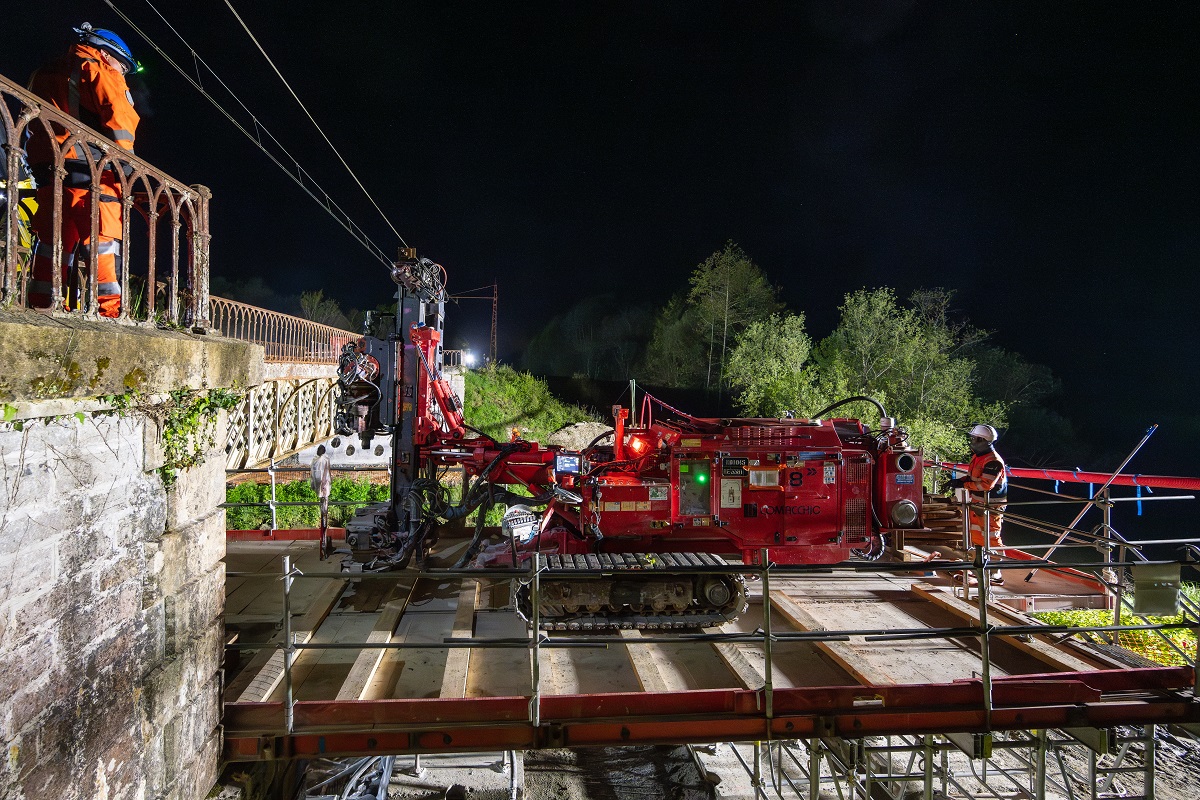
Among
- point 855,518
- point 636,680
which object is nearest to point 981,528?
point 855,518

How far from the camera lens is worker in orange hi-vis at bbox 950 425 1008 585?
6.82 m

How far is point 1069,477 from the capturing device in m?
6.73

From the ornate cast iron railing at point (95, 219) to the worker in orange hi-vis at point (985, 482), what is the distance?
7.75 metres

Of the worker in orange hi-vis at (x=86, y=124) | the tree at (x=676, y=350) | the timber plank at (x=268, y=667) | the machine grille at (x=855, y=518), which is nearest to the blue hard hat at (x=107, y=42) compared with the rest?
the worker in orange hi-vis at (x=86, y=124)

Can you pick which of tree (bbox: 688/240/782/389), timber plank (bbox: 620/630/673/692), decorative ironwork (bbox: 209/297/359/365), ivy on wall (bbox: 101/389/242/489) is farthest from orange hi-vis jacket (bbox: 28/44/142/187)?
tree (bbox: 688/240/782/389)

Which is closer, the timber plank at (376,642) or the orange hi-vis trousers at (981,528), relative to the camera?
the timber plank at (376,642)

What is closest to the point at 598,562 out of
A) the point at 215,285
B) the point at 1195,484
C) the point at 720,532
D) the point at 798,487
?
the point at 720,532

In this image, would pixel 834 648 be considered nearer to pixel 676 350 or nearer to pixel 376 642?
pixel 376 642

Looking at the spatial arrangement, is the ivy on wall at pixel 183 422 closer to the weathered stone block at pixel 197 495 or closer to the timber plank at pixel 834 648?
the weathered stone block at pixel 197 495

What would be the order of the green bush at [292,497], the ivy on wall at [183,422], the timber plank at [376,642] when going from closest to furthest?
the ivy on wall at [183,422] → the timber plank at [376,642] → the green bush at [292,497]

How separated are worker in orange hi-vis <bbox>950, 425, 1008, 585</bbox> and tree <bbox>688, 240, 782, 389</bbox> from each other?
86.1 ft

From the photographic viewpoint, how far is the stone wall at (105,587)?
2.18 metres

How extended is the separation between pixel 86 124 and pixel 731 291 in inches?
1273

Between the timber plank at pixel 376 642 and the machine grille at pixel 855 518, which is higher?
the machine grille at pixel 855 518
